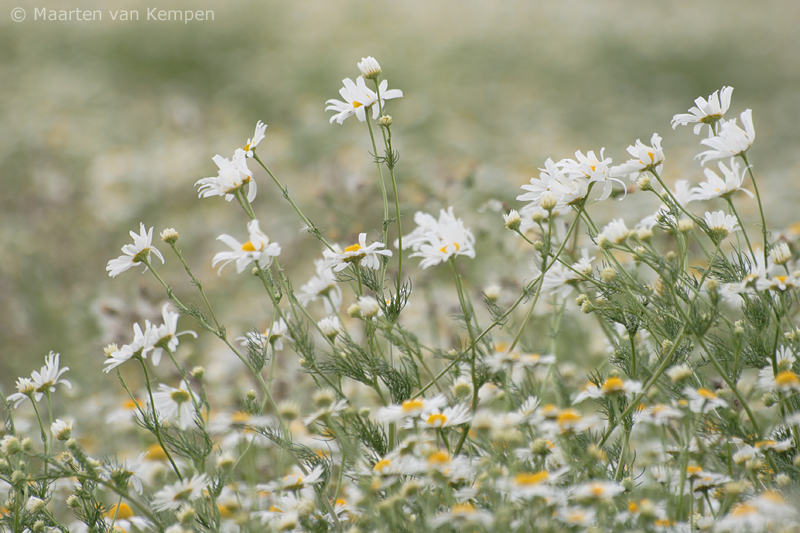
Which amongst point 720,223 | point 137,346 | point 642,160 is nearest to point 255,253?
point 137,346

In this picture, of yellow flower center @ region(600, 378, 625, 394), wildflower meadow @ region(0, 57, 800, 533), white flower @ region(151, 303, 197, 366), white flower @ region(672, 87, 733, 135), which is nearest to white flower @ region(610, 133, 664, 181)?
wildflower meadow @ region(0, 57, 800, 533)

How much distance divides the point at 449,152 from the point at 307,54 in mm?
3584

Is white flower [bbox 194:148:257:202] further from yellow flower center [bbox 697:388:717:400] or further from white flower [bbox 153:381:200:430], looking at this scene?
yellow flower center [bbox 697:388:717:400]

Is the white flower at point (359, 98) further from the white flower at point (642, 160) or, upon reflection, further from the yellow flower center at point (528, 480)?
the yellow flower center at point (528, 480)

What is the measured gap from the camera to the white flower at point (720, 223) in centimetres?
148

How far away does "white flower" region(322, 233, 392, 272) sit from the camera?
1.48 m

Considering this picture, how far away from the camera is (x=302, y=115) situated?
20.5 feet

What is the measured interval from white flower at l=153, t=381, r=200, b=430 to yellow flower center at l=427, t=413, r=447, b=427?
697mm

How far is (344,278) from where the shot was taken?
5.49 feet

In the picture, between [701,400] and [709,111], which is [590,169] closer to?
[709,111]

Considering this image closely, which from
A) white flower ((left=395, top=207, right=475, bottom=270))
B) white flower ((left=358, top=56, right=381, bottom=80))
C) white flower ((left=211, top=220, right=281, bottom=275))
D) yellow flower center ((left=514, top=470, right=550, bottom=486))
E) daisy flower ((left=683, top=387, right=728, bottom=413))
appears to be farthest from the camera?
white flower ((left=358, top=56, right=381, bottom=80))

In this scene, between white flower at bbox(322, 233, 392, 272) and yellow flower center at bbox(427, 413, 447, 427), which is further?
Result: white flower at bbox(322, 233, 392, 272)

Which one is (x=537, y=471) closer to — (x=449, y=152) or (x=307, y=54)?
(x=449, y=152)

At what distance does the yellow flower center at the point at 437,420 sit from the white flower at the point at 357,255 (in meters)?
0.40
